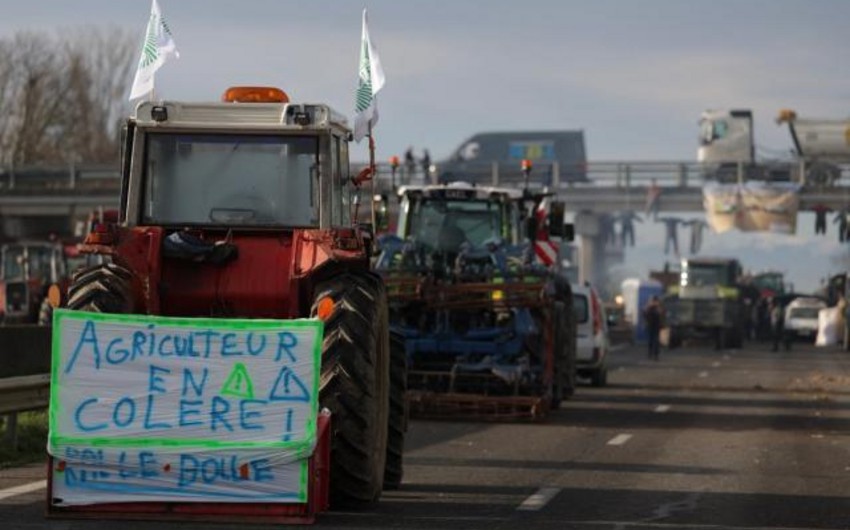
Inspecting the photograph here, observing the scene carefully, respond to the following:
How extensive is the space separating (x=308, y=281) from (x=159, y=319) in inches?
59.9

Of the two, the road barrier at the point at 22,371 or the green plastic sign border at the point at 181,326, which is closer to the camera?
the green plastic sign border at the point at 181,326

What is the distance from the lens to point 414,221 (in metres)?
27.4

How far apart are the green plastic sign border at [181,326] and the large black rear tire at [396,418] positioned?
247 cm

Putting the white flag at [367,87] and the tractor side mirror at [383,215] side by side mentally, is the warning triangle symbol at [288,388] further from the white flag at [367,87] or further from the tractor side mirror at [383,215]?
the tractor side mirror at [383,215]

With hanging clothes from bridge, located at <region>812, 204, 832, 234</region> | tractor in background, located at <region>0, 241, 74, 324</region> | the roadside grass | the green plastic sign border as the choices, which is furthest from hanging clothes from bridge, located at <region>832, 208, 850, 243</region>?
the green plastic sign border

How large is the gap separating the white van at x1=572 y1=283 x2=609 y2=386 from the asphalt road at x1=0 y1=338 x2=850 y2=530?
12.6 feet

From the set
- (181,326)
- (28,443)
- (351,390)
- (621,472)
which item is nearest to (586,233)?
(28,443)

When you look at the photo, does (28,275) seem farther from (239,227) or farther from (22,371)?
(239,227)

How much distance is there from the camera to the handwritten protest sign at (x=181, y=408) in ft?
39.8

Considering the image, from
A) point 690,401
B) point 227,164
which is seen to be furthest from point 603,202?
point 227,164

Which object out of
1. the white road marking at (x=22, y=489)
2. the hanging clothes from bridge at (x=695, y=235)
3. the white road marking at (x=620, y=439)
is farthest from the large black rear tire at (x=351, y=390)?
the hanging clothes from bridge at (x=695, y=235)

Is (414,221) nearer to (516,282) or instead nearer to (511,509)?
(516,282)

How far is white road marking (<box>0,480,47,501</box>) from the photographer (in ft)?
46.2

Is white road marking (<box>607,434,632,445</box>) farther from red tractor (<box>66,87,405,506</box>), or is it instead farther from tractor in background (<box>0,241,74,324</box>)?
tractor in background (<box>0,241,74,324</box>)
